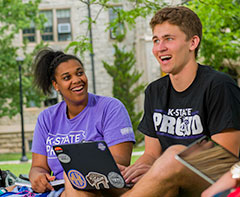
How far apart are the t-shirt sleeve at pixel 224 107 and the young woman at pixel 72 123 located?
2.96 feet

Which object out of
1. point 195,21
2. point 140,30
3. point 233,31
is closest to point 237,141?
point 195,21

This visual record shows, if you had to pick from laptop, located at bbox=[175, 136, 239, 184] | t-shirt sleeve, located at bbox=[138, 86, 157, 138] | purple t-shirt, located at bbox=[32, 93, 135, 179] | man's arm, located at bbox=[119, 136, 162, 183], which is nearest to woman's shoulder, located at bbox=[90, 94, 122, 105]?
purple t-shirt, located at bbox=[32, 93, 135, 179]

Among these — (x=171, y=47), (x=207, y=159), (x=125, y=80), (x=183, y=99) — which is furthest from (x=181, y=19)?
(x=125, y=80)

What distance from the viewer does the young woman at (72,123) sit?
3.40 metres

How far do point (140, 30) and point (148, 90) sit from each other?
21484 millimetres

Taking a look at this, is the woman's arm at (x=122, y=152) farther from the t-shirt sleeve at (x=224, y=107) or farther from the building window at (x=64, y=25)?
the building window at (x=64, y=25)

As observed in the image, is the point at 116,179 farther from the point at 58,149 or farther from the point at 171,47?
the point at 171,47

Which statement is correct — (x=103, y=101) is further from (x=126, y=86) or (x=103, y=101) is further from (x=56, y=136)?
(x=126, y=86)

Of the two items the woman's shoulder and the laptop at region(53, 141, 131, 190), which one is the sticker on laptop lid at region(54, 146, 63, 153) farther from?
the woman's shoulder

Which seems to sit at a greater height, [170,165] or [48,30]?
[170,165]

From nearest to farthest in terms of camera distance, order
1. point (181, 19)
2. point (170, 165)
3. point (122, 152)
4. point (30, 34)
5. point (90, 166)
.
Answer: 1. point (170, 165)
2. point (90, 166)
3. point (181, 19)
4. point (122, 152)
5. point (30, 34)

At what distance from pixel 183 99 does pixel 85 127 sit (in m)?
0.97

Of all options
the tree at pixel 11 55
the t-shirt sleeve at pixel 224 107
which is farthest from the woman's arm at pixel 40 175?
the tree at pixel 11 55

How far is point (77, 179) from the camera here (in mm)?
2703
